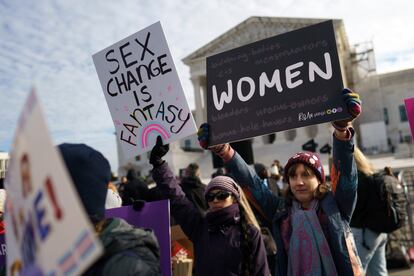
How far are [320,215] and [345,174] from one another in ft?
0.96

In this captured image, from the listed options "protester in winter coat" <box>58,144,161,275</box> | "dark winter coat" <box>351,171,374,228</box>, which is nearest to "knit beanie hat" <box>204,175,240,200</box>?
"protester in winter coat" <box>58,144,161,275</box>

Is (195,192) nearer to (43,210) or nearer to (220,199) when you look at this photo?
(220,199)

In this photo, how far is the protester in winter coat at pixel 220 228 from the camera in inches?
103

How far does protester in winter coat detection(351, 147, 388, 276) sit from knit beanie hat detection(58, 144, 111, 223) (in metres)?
3.23

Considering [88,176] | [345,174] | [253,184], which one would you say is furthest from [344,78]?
[88,176]

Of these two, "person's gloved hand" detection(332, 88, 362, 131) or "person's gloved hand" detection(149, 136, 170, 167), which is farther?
"person's gloved hand" detection(149, 136, 170, 167)

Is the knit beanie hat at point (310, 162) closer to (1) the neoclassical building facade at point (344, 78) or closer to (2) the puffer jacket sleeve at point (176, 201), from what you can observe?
(2) the puffer jacket sleeve at point (176, 201)

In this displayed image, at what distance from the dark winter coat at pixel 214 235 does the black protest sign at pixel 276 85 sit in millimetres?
439

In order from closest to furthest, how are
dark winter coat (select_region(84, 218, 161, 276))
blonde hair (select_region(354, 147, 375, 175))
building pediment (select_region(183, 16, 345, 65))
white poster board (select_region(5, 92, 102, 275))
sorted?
white poster board (select_region(5, 92, 102, 275)) → dark winter coat (select_region(84, 218, 161, 276)) → blonde hair (select_region(354, 147, 375, 175)) → building pediment (select_region(183, 16, 345, 65))

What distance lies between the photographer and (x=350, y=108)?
7.50 ft

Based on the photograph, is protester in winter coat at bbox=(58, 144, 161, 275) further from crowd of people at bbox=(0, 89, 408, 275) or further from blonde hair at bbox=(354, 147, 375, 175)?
blonde hair at bbox=(354, 147, 375, 175)

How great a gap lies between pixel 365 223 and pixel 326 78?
227cm

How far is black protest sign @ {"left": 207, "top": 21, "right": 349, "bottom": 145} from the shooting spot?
8.21 feet

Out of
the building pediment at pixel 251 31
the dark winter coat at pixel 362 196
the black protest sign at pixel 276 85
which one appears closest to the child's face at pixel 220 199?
the black protest sign at pixel 276 85
